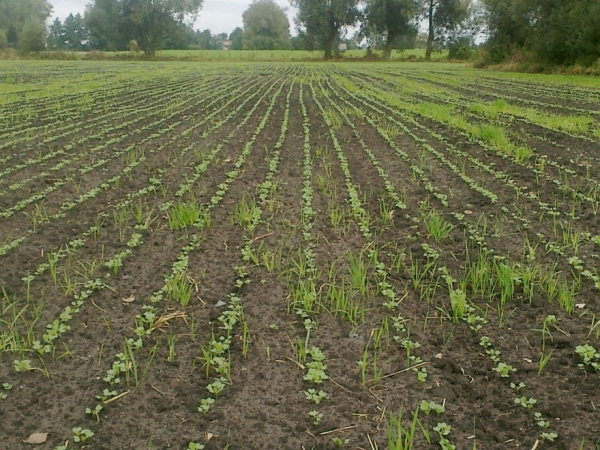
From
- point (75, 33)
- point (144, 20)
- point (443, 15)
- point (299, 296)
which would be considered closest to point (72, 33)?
point (75, 33)

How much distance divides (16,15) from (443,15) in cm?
5047

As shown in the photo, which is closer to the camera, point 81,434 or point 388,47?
point 81,434

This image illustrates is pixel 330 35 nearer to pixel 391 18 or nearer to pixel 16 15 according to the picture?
pixel 391 18

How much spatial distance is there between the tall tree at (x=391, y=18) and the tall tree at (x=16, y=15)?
35450 mm

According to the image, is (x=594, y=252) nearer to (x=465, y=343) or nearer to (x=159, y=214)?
(x=465, y=343)

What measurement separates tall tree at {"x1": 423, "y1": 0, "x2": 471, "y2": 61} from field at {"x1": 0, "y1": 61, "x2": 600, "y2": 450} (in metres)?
43.9

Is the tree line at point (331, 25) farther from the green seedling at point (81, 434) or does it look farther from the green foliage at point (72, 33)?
the green seedling at point (81, 434)

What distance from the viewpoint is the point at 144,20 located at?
49438 mm

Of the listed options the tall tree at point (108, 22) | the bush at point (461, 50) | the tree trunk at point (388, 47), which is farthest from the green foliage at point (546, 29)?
the tall tree at point (108, 22)

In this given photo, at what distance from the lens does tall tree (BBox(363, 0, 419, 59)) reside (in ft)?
150

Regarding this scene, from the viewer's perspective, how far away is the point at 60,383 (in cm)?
281

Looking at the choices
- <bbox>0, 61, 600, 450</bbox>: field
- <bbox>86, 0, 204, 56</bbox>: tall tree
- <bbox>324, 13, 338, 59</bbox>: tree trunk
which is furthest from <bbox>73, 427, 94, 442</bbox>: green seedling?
<bbox>86, 0, 204, 56</bbox>: tall tree

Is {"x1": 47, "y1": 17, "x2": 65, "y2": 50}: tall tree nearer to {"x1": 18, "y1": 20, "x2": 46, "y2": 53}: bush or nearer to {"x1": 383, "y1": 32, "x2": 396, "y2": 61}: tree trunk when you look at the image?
{"x1": 18, "y1": 20, "x2": 46, "y2": 53}: bush

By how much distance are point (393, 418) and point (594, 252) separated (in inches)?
106
